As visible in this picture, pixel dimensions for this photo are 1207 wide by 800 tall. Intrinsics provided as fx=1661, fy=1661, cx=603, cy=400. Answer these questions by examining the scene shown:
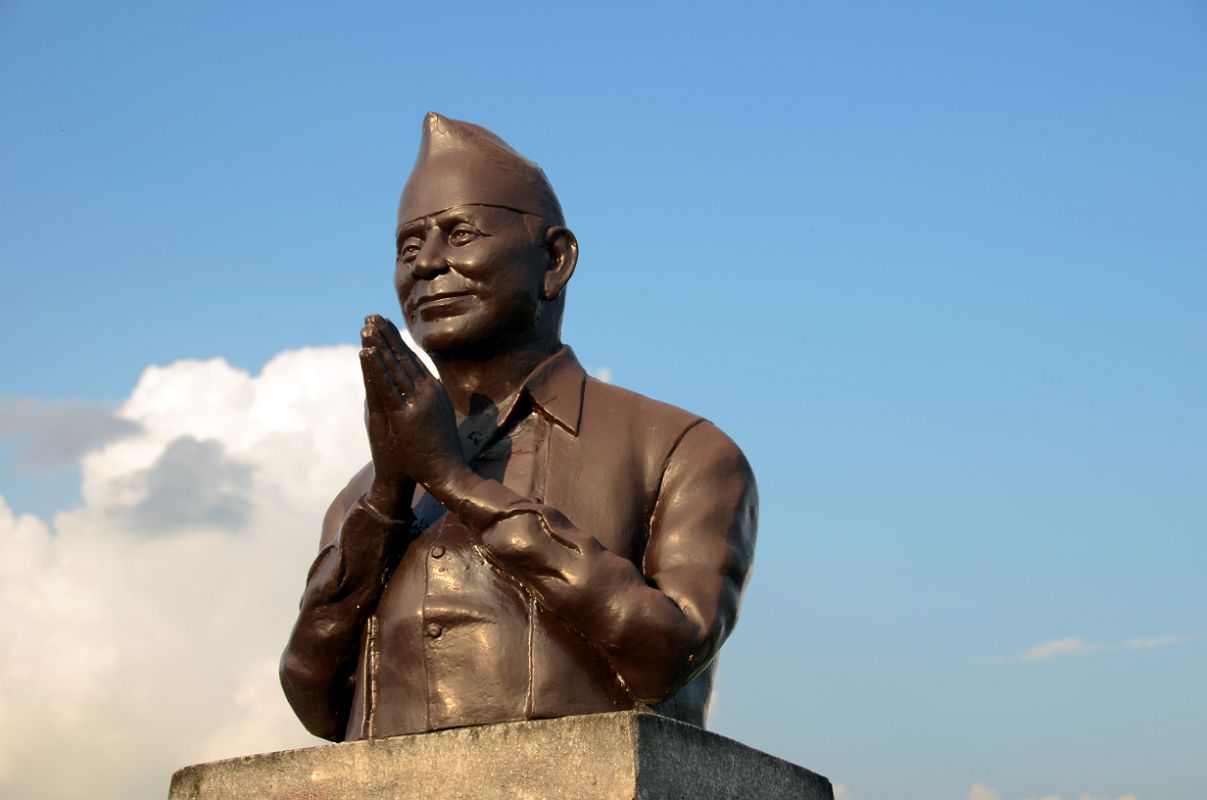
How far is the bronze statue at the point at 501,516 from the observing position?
645 cm

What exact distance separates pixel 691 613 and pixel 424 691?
1118 millimetres

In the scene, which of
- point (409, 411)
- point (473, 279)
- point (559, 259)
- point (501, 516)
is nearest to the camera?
point (501, 516)

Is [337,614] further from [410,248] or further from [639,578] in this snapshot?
[410,248]

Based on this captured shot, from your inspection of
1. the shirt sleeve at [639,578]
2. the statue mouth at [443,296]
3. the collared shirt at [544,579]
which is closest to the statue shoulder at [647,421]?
the collared shirt at [544,579]

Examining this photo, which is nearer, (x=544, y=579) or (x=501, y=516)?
(x=544, y=579)

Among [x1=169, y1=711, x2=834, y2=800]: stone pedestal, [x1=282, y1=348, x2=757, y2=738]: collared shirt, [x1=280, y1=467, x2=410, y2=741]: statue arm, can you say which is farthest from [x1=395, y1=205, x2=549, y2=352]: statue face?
[x1=169, y1=711, x2=834, y2=800]: stone pedestal

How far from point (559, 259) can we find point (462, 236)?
1.65 feet

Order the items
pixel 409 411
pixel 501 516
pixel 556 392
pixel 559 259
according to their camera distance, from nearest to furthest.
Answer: pixel 501 516 → pixel 409 411 → pixel 556 392 → pixel 559 259

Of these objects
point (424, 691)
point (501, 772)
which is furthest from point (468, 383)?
point (501, 772)

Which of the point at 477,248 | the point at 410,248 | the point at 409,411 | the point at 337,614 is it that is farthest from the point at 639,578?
the point at 410,248

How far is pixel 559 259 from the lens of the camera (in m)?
7.51

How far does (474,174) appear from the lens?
24.1 feet

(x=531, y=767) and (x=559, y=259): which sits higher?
(x=559, y=259)

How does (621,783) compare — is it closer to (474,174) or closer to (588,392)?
(588,392)
